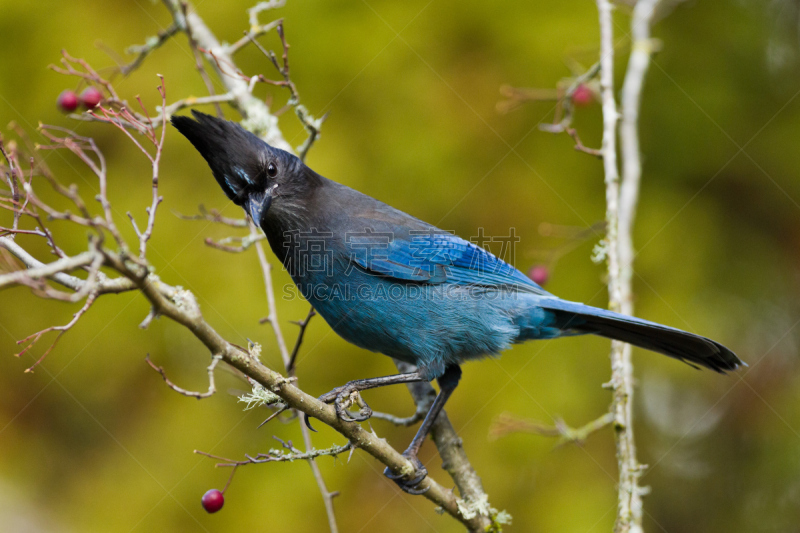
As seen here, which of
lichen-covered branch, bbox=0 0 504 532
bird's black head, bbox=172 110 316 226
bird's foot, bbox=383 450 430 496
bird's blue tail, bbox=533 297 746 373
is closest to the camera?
lichen-covered branch, bbox=0 0 504 532

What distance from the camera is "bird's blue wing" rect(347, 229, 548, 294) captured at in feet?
11.3

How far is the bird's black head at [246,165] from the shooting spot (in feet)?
10.3

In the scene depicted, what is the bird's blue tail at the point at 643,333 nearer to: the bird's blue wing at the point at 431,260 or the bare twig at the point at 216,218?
the bird's blue wing at the point at 431,260

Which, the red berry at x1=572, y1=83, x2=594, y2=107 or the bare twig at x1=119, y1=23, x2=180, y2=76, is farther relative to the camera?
the red berry at x1=572, y1=83, x2=594, y2=107

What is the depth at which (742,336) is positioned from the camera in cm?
479

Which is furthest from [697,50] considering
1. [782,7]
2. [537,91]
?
[537,91]

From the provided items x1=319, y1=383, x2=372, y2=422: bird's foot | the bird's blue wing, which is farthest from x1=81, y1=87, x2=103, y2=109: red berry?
x1=319, y1=383, x2=372, y2=422: bird's foot

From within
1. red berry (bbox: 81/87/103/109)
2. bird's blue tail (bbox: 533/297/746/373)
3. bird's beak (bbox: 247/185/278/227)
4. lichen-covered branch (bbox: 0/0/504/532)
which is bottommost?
lichen-covered branch (bbox: 0/0/504/532)

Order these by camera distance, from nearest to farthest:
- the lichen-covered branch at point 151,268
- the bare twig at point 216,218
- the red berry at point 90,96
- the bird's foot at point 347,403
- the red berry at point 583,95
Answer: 1. the lichen-covered branch at point 151,268
2. the bird's foot at point 347,403
3. the red berry at point 90,96
4. the bare twig at point 216,218
5. the red berry at point 583,95

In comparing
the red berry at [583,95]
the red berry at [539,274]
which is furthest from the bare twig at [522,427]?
the red berry at [583,95]

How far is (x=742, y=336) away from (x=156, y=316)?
4.36 metres

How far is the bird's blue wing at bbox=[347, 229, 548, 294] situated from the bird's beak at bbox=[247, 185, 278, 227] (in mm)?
448

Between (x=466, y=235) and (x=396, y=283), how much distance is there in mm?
1199

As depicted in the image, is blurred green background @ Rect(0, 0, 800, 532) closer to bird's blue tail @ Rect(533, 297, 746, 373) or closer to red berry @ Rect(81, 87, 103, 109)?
bird's blue tail @ Rect(533, 297, 746, 373)
